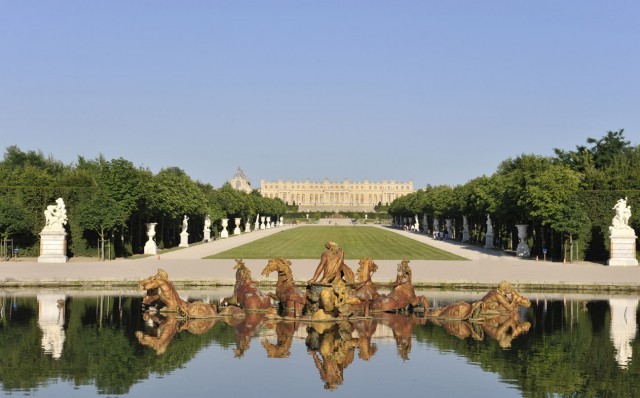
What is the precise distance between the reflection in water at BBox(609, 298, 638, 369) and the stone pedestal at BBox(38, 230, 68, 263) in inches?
880

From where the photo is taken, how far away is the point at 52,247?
35.6 meters

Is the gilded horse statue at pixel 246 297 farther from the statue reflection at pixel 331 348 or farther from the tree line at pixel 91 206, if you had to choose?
the tree line at pixel 91 206

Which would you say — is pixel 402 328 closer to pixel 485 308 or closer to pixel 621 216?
pixel 485 308

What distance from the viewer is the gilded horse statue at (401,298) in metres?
19.6

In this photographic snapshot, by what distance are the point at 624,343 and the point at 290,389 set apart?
7.18 meters

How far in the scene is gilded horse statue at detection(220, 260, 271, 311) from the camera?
1956 cm

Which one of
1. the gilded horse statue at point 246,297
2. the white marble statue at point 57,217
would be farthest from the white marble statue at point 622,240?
the white marble statue at point 57,217

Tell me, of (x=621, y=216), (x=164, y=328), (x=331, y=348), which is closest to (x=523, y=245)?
(x=621, y=216)

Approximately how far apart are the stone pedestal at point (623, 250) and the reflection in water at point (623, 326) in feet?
40.1

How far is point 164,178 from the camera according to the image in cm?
5397

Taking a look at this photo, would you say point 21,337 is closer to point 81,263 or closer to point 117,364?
point 117,364

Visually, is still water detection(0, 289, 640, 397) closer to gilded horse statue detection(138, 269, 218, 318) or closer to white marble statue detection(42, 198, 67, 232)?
gilded horse statue detection(138, 269, 218, 318)

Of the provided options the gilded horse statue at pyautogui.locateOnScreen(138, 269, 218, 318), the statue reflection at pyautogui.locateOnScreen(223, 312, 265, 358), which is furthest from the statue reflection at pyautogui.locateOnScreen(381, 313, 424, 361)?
the gilded horse statue at pyautogui.locateOnScreen(138, 269, 218, 318)

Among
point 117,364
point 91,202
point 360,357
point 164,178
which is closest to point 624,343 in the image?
point 360,357
